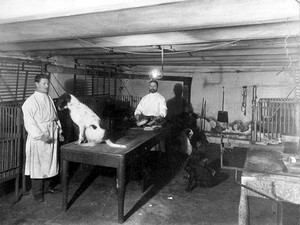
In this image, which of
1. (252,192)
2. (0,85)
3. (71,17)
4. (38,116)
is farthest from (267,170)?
(0,85)

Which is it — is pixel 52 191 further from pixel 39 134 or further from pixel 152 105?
pixel 152 105

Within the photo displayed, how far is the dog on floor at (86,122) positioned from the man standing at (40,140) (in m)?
0.50

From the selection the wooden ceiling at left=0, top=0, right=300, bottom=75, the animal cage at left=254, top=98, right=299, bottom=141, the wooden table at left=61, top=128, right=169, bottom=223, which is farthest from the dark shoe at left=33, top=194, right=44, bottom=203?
the animal cage at left=254, top=98, right=299, bottom=141

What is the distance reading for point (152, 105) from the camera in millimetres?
7477

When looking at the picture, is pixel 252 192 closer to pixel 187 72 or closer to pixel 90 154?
pixel 90 154

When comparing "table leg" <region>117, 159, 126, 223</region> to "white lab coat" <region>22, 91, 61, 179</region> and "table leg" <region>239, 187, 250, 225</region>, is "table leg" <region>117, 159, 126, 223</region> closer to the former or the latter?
"white lab coat" <region>22, 91, 61, 179</region>

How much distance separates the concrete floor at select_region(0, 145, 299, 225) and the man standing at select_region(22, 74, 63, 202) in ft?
1.42

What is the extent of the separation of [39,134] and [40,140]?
0.26 m

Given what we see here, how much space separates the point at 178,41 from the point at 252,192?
8.12 ft

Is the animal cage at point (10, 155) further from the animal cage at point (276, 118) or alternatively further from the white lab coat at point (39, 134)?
the animal cage at point (276, 118)

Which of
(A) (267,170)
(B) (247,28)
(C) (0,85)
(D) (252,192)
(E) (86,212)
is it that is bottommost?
(E) (86,212)

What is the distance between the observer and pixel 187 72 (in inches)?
425

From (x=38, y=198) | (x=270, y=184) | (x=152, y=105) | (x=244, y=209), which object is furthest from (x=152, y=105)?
(x=270, y=184)

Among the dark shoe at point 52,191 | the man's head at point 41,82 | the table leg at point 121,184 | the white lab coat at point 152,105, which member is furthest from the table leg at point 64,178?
the white lab coat at point 152,105
